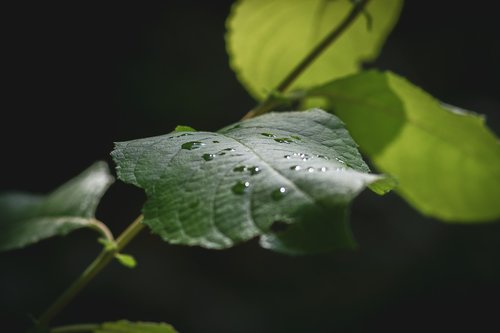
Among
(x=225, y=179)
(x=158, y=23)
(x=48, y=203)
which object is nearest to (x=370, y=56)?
(x=48, y=203)

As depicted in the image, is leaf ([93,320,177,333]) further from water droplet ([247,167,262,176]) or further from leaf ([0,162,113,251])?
water droplet ([247,167,262,176])

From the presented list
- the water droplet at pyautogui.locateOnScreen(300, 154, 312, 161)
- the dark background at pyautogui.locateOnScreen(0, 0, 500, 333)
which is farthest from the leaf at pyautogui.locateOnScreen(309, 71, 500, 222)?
the dark background at pyautogui.locateOnScreen(0, 0, 500, 333)

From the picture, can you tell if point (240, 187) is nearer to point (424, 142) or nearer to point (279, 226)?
point (279, 226)

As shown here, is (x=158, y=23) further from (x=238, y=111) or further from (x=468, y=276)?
(x=468, y=276)

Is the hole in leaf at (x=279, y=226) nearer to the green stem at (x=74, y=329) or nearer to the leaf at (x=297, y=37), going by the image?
the green stem at (x=74, y=329)

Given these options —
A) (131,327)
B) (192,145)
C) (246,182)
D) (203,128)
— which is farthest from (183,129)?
(203,128)

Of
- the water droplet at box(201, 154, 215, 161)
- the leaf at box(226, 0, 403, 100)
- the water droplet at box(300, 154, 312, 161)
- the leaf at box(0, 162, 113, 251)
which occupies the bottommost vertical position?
the leaf at box(0, 162, 113, 251)
